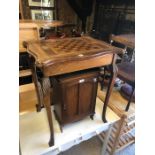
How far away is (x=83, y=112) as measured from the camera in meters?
1.14

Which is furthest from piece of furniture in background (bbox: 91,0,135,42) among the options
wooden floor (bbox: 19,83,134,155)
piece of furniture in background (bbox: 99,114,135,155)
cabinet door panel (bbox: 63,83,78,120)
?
cabinet door panel (bbox: 63,83,78,120)

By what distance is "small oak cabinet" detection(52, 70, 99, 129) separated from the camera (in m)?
0.95

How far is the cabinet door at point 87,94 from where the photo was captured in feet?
3.34

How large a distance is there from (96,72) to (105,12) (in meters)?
3.03

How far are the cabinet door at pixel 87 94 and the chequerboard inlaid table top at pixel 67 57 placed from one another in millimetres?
163

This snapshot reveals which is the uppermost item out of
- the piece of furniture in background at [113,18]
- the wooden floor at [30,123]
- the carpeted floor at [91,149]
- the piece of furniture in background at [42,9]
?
the piece of furniture in background at [42,9]

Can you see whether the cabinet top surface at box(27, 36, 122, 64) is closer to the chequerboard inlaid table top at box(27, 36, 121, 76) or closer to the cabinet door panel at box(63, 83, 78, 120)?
the chequerboard inlaid table top at box(27, 36, 121, 76)

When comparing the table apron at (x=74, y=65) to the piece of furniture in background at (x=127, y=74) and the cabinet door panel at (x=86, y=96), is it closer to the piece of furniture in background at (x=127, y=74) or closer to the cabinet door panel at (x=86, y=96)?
the cabinet door panel at (x=86, y=96)

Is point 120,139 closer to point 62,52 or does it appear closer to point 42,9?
point 62,52

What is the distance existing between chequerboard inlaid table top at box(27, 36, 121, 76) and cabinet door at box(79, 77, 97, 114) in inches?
A: 6.4

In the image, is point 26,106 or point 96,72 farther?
point 26,106

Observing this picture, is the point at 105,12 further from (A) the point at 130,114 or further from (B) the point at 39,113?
(B) the point at 39,113

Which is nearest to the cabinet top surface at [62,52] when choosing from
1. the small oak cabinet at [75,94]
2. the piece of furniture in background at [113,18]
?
the small oak cabinet at [75,94]
